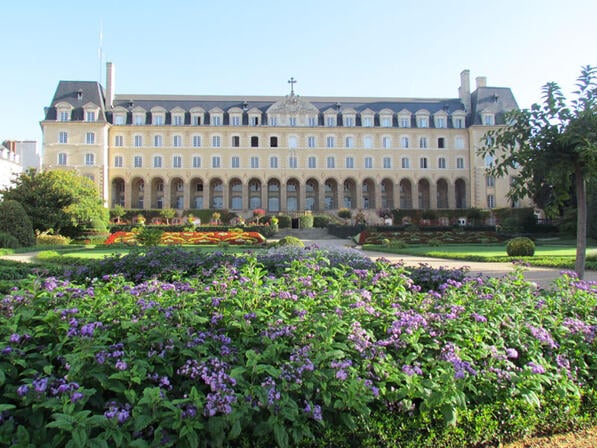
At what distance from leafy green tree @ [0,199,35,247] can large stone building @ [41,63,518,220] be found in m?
29.0

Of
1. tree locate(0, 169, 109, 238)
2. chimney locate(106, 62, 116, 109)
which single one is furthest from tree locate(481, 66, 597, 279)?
chimney locate(106, 62, 116, 109)

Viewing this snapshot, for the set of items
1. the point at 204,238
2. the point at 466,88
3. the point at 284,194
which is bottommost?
the point at 204,238

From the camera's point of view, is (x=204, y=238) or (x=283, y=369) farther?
(x=204, y=238)

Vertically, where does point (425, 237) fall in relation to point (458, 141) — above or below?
below

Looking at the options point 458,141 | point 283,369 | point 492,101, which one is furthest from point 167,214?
point 283,369

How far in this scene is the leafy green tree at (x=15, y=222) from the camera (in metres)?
21.4

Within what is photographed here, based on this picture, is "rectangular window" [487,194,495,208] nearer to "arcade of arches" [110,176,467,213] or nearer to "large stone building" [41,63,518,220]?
"large stone building" [41,63,518,220]

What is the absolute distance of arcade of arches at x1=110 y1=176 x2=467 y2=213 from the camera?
52.6 metres

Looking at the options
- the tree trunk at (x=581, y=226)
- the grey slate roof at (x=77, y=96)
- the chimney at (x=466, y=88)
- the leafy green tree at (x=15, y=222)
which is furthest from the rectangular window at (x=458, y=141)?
the tree trunk at (x=581, y=226)

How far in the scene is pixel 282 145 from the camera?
52812 mm

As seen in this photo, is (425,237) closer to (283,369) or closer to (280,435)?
(283,369)

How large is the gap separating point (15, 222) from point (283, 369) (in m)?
23.2

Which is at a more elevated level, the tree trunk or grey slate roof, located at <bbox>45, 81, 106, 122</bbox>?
grey slate roof, located at <bbox>45, 81, 106, 122</bbox>

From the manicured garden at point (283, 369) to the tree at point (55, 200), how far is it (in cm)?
2765
